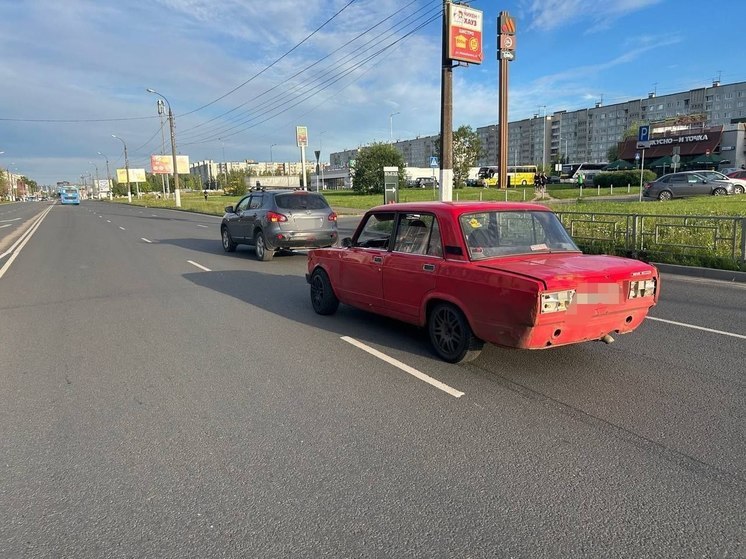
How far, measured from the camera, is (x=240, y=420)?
13.3 ft

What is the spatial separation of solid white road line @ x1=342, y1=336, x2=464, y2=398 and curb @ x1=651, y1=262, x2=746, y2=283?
26.0ft

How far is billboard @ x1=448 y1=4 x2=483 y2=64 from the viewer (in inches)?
628

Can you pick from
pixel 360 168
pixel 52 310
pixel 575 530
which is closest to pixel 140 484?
pixel 575 530

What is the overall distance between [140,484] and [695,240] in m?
11.4

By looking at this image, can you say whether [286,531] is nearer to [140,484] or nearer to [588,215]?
[140,484]

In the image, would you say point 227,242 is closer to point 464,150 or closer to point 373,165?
point 373,165

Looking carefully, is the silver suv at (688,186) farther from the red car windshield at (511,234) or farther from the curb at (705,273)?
the red car windshield at (511,234)

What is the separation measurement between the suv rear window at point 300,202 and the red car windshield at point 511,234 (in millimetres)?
A: 8631

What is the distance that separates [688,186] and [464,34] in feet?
66.0

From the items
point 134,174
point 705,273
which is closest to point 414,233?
point 705,273

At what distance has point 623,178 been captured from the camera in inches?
2120

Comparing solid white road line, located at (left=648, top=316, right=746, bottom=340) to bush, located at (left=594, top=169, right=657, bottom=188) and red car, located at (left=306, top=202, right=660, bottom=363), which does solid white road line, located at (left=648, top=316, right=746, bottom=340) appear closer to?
red car, located at (left=306, top=202, right=660, bottom=363)

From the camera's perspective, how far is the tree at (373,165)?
68.8 m

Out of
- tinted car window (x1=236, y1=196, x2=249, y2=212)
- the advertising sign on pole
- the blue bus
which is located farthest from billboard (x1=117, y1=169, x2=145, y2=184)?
tinted car window (x1=236, y1=196, x2=249, y2=212)
